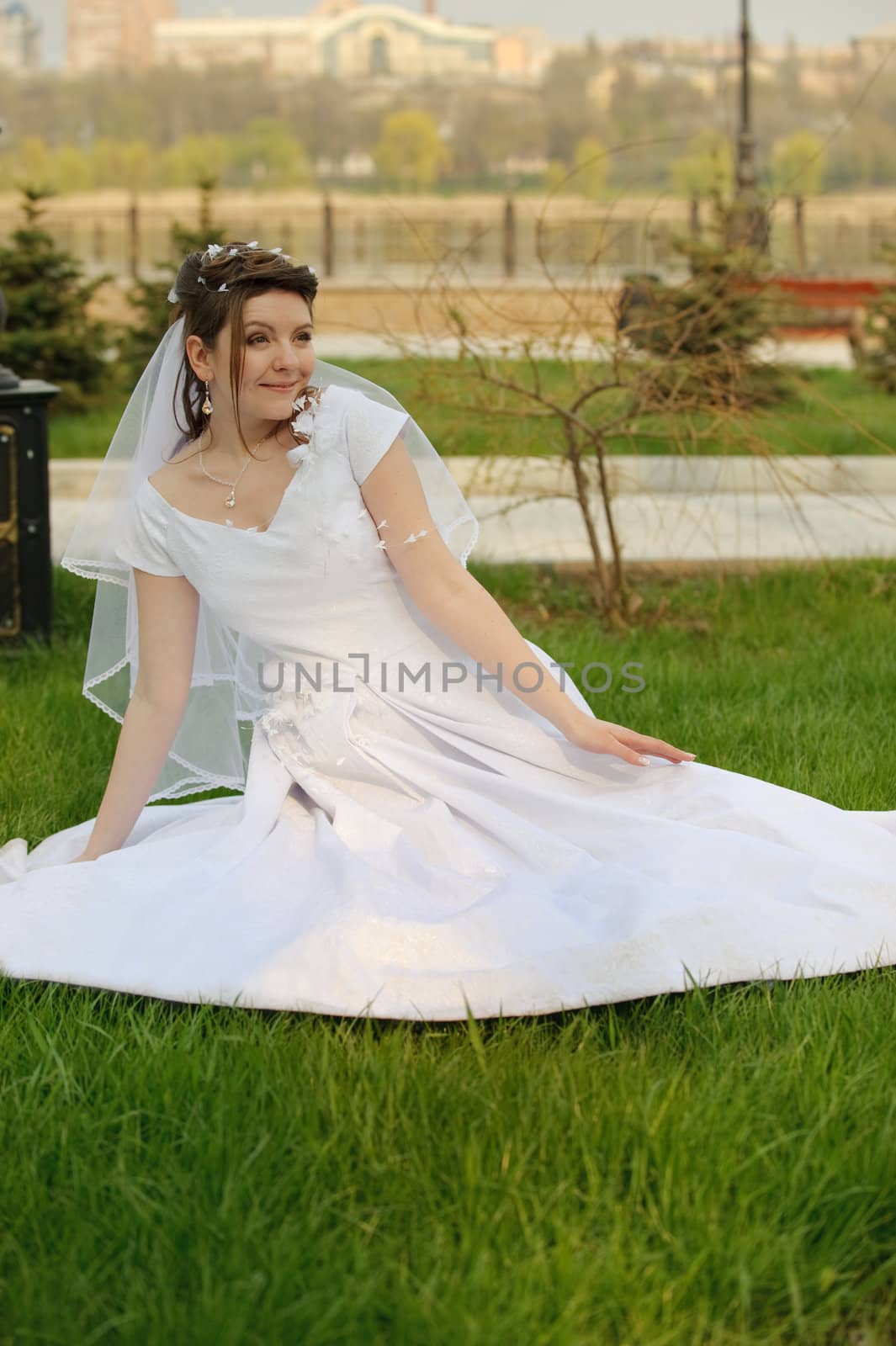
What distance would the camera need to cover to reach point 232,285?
8.32 feet

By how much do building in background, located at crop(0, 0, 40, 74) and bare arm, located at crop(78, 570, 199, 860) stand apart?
249 ft

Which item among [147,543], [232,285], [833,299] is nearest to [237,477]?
[147,543]

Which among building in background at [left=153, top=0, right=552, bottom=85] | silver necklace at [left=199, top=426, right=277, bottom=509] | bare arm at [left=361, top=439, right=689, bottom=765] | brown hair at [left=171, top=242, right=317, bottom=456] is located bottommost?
bare arm at [left=361, top=439, right=689, bottom=765]

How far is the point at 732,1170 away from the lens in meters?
1.79

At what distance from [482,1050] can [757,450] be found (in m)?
2.92

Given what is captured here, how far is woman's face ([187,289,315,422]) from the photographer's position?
8.39 feet

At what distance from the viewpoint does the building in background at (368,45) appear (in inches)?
2721

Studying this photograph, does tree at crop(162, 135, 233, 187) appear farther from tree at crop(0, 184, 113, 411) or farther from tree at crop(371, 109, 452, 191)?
tree at crop(0, 184, 113, 411)

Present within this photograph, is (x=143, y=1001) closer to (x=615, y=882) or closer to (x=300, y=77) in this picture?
(x=615, y=882)

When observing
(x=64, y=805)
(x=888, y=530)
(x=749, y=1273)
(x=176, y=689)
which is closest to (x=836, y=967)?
(x=749, y=1273)

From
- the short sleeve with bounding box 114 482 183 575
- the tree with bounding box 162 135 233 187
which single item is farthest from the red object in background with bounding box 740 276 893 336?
the tree with bounding box 162 135 233 187

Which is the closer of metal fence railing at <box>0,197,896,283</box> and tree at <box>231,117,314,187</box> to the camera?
metal fence railing at <box>0,197,896,283</box>

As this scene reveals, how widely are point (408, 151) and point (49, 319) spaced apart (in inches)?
1937

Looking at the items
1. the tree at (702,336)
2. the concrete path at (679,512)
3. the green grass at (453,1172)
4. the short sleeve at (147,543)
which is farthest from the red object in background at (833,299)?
the green grass at (453,1172)
